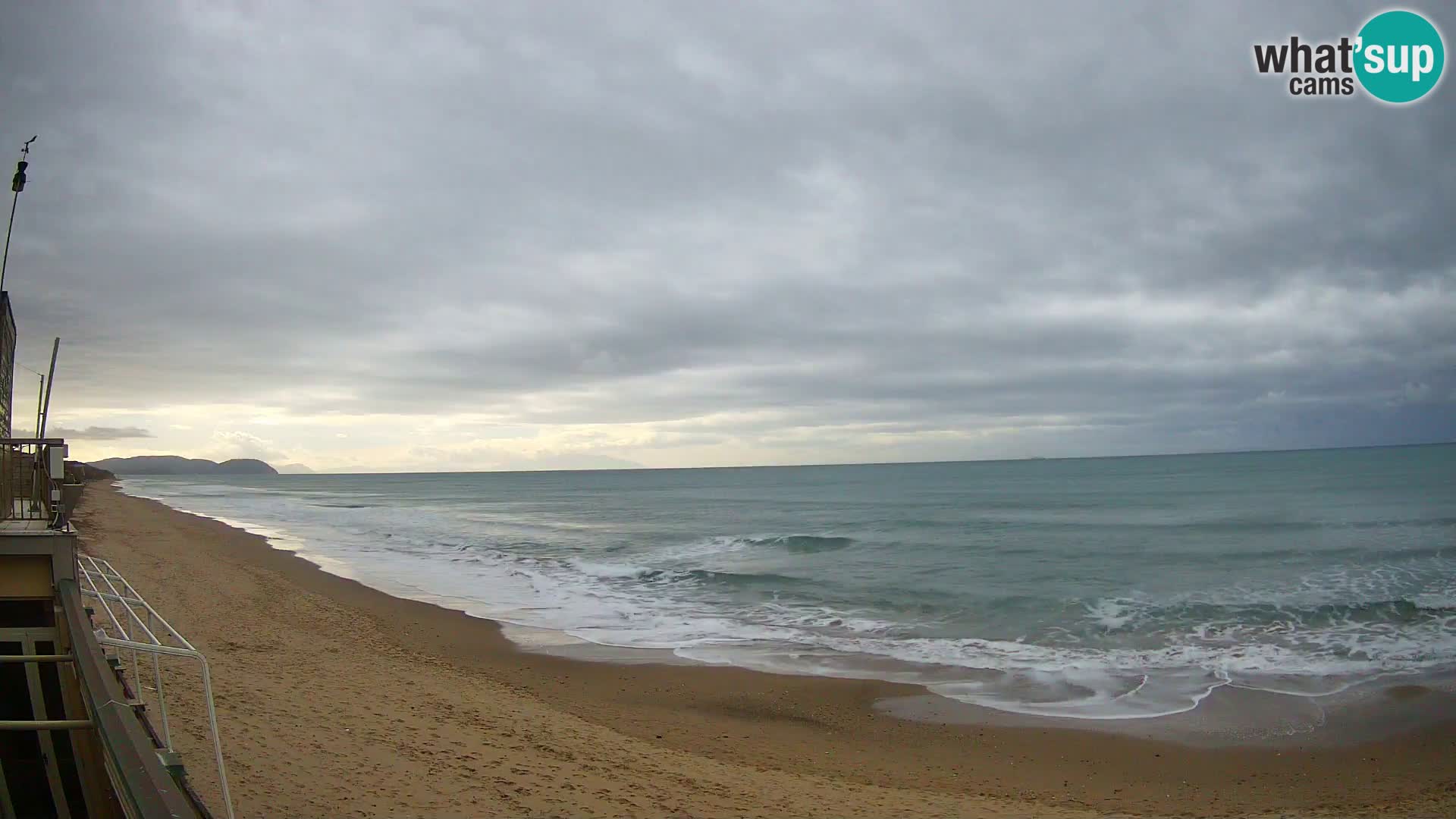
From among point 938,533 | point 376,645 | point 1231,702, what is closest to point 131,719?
point 376,645

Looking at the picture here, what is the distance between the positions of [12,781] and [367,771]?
2.86m

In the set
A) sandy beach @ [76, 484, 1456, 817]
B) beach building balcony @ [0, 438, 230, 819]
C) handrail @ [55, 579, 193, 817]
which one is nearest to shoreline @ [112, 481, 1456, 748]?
sandy beach @ [76, 484, 1456, 817]

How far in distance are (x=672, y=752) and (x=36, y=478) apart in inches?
304

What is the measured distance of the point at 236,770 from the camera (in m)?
7.01

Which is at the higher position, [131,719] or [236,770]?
[131,719]

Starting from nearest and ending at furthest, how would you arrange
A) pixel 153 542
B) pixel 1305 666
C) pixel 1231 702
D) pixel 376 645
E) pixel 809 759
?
pixel 809 759
pixel 1231 702
pixel 1305 666
pixel 376 645
pixel 153 542

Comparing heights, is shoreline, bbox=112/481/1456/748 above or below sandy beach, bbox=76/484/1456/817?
below

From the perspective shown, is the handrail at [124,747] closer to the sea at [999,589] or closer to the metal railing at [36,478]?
the metal railing at [36,478]

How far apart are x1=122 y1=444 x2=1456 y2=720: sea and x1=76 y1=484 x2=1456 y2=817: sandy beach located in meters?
1.48

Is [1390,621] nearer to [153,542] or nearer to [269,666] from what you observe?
[269,666]

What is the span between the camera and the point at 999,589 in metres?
20.8

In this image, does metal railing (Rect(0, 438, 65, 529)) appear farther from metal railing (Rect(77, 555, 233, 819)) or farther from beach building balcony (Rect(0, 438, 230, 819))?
metal railing (Rect(77, 555, 233, 819))

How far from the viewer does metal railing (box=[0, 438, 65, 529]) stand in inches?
329

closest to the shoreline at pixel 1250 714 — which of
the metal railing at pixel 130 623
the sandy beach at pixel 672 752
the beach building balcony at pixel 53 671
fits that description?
the sandy beach at pixel 672 752
